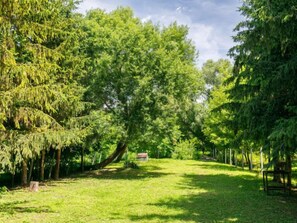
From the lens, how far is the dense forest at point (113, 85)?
827 cm

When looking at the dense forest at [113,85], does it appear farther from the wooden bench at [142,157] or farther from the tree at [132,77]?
the wooden bench at [142,157]

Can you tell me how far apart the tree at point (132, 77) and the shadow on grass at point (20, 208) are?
904 cm

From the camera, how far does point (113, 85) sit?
66.4 ft

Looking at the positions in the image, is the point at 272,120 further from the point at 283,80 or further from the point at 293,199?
the point at 293,199

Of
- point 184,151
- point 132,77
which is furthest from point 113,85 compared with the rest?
point 184,151

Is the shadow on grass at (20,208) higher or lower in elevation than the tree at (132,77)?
lower

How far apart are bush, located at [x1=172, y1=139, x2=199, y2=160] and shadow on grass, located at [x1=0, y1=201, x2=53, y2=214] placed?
1204 inches

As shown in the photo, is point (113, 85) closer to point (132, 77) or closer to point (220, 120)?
point (132, 77)

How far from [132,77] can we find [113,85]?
1.54m

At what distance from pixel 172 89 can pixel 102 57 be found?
5012mm

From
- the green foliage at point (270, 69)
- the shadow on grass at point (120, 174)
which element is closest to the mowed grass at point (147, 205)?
the green foliage at point (270, 69)

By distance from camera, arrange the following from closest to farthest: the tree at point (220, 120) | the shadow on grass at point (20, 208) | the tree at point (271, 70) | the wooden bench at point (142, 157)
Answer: the tree at point (271, 70)
the shadow on grass at point (20, 208)
the tree at point (220, 120)
the wooden bench at point (142, 157)

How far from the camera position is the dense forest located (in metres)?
8.27

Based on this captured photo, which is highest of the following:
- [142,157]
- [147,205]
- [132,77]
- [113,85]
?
[132,77]
